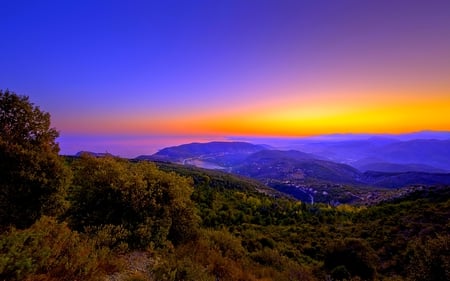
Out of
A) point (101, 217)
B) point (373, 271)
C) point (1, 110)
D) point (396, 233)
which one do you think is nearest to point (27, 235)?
point (101, 217)

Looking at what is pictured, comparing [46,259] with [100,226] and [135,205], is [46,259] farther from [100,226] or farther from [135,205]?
[135,205]

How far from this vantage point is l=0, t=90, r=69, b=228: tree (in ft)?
31.9

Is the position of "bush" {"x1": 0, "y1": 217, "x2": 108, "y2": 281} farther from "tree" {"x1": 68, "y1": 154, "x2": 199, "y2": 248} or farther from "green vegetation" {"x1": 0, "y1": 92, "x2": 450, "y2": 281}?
"tree" {"x1": 68, "y1": 154, "x2": 199, "y2": 248}

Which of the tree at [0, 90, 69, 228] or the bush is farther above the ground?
the tree at [0, 90, 69, 228]

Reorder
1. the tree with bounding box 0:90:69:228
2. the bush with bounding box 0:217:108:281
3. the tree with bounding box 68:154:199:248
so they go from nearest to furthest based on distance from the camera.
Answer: the bush with bounding box 0:217:108:281 → the tree with bounding box 0:90:69:228 → the tree with bounding box 68:154:199:248

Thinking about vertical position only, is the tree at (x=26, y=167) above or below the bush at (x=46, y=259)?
above

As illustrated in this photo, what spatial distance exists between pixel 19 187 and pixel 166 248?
606cm

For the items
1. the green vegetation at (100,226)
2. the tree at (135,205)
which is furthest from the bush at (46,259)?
the tree at (135,205)

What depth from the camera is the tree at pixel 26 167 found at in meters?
9.73

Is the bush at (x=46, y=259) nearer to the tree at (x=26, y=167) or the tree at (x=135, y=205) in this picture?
the tree at (x=135, y=205)

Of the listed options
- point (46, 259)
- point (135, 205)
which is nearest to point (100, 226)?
point (135, 205)

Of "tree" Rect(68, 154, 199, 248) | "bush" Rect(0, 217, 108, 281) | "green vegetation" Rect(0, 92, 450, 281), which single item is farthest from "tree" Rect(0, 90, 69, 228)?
"bush" Rect(0, 217, 108, 281)

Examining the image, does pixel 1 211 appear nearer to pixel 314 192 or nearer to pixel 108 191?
pixel 108 191

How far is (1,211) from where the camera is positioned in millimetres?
9555
